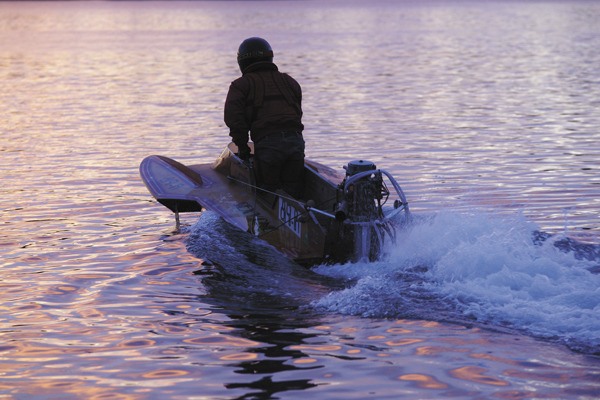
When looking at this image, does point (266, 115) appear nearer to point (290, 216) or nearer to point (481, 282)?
point (290, 216)

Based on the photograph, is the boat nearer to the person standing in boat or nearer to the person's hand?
the person's hand

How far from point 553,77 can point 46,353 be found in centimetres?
2755

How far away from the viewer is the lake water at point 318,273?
24.7ft

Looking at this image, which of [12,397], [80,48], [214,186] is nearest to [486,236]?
[214,186]

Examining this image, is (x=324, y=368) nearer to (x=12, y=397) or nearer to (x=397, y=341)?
(x=397, y=341)

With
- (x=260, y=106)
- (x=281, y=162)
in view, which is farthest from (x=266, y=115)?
(x=281, y=162)

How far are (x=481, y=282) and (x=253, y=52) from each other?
4.11 m

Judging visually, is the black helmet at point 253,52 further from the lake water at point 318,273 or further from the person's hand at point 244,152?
the lake water at point 318,273

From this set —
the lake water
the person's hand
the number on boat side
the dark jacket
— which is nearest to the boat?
the number on boat side

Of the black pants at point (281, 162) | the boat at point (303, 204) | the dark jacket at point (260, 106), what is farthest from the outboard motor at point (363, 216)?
the dark jacket at point (260, 106)

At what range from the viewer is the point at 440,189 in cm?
1500

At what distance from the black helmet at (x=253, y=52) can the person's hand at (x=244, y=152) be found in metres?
0.89

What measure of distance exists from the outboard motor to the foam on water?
0.57ft

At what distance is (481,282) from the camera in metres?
8.97
